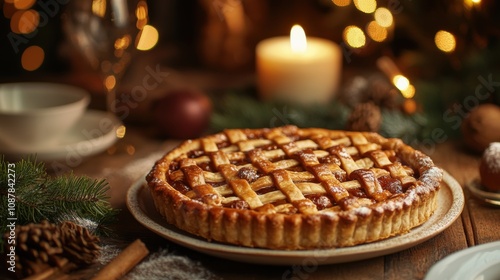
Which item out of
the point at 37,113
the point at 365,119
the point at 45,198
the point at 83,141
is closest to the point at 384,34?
the point at 365,119

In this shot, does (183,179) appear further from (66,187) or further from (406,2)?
(406,2)

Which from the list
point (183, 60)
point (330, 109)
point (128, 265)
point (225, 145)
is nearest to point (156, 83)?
point (183, 60)

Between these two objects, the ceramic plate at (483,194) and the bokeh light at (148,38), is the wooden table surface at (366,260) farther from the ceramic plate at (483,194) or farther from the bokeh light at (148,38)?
the bokeh light at (148,38)

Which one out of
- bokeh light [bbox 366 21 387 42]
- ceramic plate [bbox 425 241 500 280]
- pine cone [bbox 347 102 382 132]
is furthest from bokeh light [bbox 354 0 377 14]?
ceramic plate [bbox 425 241 500 280]

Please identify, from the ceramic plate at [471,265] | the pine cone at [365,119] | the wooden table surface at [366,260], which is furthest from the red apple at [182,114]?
the ceramic plate at [471,265]

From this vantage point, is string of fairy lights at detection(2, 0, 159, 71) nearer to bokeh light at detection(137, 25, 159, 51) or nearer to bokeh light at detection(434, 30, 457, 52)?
bokeh light at detection(137, 25, 159, 51)

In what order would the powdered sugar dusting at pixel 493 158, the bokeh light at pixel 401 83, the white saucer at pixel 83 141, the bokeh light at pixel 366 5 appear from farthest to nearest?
1. the bokeh light at pixel 366 5
2. the bokeh light at pixel 401 83
3. the white saucer at pixel 83 141
4. the powdered sugar dusting at pixel 493 158
